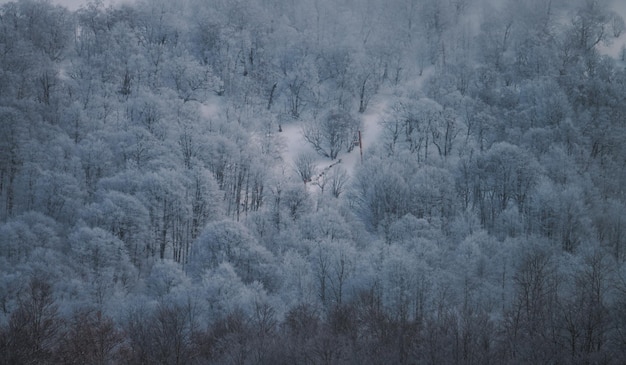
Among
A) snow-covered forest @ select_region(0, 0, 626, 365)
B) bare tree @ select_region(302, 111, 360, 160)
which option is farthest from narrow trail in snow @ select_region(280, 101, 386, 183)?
bare tree @ select_region(302, 111, 360, 160)

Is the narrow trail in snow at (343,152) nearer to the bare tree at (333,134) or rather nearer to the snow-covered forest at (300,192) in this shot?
the snow-covered forest at (300,192)

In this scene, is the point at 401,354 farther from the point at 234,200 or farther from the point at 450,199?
the point at 234,200

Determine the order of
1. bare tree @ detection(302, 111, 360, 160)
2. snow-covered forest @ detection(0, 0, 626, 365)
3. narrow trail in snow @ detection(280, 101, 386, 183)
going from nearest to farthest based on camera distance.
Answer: snow-covered forest @ detection(0, 0, 626, 365)
narrow trail in snow @ detection(280, 101, 386, 183)
bare tree @ detection(302, 111, 360, 160)

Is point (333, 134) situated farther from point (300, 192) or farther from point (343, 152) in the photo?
point (300, 192)

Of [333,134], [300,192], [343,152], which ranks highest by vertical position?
[333,134]

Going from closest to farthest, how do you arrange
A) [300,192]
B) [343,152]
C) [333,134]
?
[300,192]
[333,134]
[343,152]

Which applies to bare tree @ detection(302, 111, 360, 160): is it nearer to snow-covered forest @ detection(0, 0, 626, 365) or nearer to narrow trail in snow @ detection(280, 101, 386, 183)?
snow-covered forest @ detection(0, 0, 626, 365)

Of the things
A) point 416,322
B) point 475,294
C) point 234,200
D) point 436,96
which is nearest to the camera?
point 416,322

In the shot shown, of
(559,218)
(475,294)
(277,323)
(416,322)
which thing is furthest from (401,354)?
(559,218)

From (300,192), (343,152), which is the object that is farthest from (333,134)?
(300,192)
